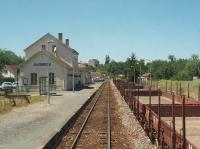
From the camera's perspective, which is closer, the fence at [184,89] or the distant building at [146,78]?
the fence at [184,89]

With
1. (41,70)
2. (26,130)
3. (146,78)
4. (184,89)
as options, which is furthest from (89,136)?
(146,78)

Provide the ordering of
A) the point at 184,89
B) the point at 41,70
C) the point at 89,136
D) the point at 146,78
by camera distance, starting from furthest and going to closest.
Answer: the point at 146,78 → the point at 41,70 → the point at 184,89 → the point at 89,136

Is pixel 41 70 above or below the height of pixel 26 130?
above

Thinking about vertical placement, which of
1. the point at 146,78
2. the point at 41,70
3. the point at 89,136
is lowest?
the point at 89,136

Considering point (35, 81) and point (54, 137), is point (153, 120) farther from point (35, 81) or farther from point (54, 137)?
point (35, 81)

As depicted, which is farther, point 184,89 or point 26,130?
point 184,89

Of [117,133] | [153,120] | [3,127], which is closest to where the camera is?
[153,120]

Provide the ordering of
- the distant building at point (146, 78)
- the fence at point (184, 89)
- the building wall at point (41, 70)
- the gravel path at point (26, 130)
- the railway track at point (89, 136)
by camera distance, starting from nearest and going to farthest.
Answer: the gravel path at point (26, 130) → the railway track at point (89, 136) → the fence at point (184, 89) → the building wall at point (41, 70) → the distant building at point (146, 78)

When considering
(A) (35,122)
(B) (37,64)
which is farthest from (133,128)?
(B) (37,64)

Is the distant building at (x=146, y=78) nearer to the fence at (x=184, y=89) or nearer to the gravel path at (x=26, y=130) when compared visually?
the fence at (x=184, y=89)

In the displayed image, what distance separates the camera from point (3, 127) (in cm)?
2050

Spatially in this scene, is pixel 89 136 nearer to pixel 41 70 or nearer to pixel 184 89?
pixel 184 89

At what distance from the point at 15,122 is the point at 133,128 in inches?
276

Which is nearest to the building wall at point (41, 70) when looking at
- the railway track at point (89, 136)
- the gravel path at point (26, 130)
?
the gravel path at point (26, 130)
